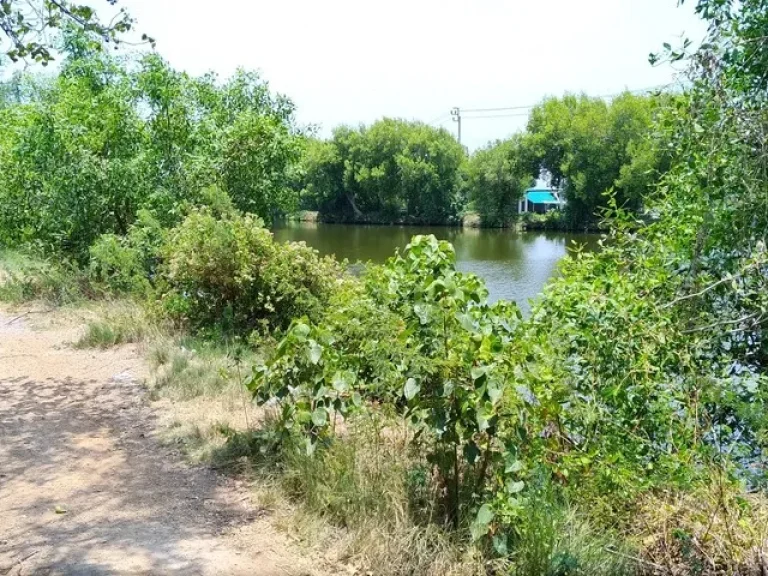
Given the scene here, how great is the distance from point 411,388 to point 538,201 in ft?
184

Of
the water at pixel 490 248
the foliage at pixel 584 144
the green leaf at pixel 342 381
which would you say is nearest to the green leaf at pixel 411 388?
the green leaf at pixel 342 381

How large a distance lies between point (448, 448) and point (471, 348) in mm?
739

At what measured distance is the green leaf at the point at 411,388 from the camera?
13.3ft

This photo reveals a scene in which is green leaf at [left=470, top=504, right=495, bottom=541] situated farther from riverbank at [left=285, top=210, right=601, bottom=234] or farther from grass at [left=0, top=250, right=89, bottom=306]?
riverbank at [left=285, top=210, right=601, bottom=234]

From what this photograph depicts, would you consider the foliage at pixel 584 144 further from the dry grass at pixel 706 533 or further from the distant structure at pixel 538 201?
the dry grass at pixel 706 533

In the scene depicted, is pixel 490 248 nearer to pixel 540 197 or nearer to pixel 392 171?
pixel 540 197

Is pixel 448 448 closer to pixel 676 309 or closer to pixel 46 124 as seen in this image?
pixel 676 309

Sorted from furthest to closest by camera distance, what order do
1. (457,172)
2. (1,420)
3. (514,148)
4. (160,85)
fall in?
(457,172)
(514,148)
(160,85)
(1,420)

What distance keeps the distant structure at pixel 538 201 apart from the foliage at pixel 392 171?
5.68 meters

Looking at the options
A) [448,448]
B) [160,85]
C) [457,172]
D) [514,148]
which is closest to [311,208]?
[457,172]

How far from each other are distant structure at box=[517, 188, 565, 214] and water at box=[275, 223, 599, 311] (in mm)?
4779

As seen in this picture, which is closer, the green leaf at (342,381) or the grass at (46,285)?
the green leaf at (342,381)

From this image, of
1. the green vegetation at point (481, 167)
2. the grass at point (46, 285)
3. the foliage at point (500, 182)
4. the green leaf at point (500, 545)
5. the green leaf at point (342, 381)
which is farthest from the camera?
the foliage at point (500, 182)

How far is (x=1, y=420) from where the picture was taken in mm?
6273
